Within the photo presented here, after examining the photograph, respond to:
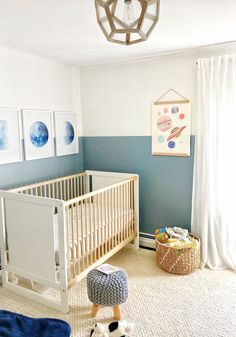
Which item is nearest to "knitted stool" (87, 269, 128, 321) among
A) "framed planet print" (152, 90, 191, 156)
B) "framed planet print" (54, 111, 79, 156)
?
"framed planet print" (152, 90, 191, 156)

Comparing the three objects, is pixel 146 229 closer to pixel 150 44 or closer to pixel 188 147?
pixel 188 147

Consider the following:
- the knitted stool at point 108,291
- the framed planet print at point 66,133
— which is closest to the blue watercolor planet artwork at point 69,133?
the framed planet print at point 66,133

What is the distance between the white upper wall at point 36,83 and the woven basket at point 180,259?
199 cm

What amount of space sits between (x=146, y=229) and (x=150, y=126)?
123 cm

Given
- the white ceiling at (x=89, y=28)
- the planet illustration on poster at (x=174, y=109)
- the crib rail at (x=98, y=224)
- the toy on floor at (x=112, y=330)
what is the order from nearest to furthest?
the white ceiling at (x=89, y=28) < the toy on floor at (x=112, y=330) < the crib rail at (x=98, y=224) < the planet illustration on poster at (x=174, y=109)

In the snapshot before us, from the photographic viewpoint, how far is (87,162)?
3.72 meters

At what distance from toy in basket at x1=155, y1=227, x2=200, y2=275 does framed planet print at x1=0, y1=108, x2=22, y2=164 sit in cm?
169

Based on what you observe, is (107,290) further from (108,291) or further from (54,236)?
(54,236)

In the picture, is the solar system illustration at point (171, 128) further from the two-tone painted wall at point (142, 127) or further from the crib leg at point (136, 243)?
the crib leg at point (136, 243)

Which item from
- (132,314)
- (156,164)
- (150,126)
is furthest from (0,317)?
(150,126)

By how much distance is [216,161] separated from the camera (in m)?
2.78

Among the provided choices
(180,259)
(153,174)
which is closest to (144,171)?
(153,174)

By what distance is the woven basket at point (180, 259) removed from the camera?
2.70 meters

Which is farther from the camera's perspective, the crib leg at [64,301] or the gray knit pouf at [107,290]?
the crib leg at [64,301]
